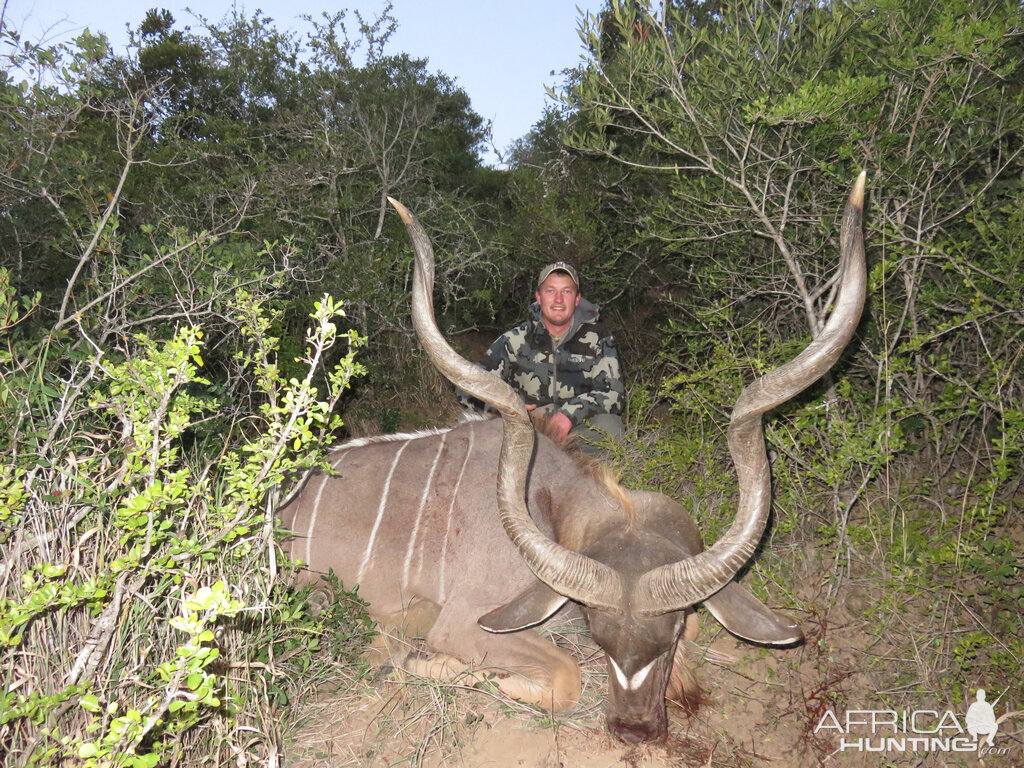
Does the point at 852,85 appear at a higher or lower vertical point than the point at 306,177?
lower

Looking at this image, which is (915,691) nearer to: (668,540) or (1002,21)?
(668,540)

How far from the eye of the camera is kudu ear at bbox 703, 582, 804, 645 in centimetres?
221

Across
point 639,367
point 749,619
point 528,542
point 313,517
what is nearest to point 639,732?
point 749,619

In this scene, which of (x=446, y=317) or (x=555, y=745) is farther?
(x=446, y=317)

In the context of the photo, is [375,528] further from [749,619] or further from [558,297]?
[558,297]

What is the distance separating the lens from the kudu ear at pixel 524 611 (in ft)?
7.91

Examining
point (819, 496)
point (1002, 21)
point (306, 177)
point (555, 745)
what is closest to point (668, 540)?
point (555, 745)

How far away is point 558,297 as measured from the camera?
420cm

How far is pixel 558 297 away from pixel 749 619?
2.42 metres

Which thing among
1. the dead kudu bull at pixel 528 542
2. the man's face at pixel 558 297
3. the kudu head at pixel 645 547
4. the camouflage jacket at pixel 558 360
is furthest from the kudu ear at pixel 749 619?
the man's face at pixel 558 297

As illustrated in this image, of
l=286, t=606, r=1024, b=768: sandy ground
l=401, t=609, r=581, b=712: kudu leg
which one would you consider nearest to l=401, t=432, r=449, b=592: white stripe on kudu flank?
l=401, t=609, r=581, b=712: kudu leg

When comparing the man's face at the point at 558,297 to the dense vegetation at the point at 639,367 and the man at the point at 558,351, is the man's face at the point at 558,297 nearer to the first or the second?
the man at the point at 558,351

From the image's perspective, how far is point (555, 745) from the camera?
2346 millimetres

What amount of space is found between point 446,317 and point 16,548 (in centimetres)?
503
